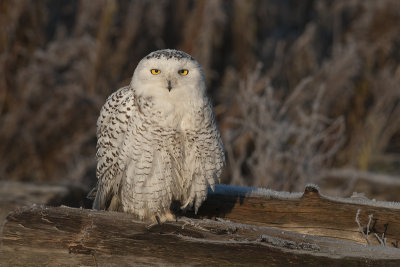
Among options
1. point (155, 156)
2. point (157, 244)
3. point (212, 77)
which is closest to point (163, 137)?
point (155, 156)

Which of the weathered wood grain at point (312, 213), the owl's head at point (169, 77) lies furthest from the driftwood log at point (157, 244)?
the owl's head at point (169, 77)

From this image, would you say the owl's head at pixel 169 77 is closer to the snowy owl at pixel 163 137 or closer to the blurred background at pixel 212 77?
the snowy owl at pixel 163 137

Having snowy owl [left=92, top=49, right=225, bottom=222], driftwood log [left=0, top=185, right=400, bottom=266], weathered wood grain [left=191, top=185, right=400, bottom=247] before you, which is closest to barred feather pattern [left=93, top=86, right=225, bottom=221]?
snowy owl [left=92, top=49, right=225, bottom=222]

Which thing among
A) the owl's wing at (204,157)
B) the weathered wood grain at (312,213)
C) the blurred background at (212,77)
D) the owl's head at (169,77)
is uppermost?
the blurred background at (212,77)

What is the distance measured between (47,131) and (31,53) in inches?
46.5

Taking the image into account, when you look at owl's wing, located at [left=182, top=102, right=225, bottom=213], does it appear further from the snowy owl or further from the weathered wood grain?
the weathered wood grain

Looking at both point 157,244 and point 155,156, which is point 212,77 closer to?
point 155,156

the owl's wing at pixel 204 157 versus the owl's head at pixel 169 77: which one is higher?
the owl's head at pixel 169 77

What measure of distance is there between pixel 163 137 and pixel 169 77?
357 mm

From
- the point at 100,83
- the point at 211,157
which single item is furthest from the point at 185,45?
the point at 211,157

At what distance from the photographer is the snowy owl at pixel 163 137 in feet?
10.1

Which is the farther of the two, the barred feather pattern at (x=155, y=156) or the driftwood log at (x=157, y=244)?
the barred feather pattern at (x=155, y=156)

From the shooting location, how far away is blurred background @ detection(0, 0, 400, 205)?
6883mm

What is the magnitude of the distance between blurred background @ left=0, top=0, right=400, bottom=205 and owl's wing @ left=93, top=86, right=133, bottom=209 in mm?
2956
